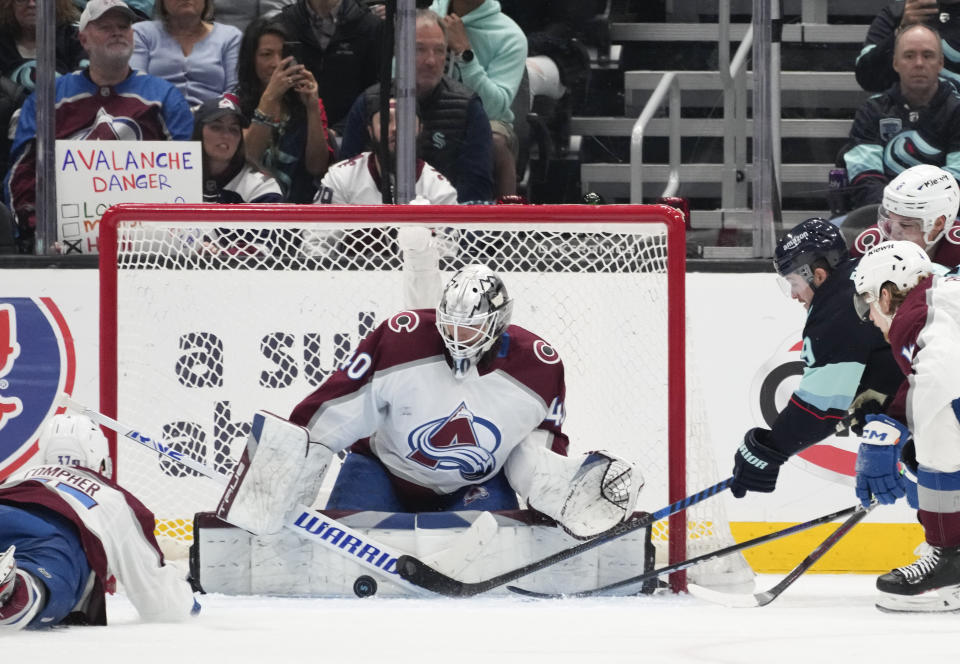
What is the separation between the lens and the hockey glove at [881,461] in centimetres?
353

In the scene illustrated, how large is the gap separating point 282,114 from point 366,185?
0.35m

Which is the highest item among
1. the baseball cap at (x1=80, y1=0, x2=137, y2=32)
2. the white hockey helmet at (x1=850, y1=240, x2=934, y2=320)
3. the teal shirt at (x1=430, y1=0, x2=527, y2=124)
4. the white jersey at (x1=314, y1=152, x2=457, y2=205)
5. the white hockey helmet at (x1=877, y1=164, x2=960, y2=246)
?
the baseball cap at (x1=80, y1=0, x2=137, y2=32)

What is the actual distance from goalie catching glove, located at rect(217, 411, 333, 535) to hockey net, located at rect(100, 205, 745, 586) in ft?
1.55

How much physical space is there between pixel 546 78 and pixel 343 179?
71 centimetres

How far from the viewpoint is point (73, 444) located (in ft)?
11.1

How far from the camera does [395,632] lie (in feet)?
9.70

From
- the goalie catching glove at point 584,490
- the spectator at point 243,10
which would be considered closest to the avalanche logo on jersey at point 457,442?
the goalie catching glove at point 584,490

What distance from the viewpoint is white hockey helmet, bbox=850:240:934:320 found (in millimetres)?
3385

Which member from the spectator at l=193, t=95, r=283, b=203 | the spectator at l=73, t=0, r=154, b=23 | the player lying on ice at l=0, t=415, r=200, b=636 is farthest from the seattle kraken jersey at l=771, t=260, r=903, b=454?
the spectator at l=73, t=0, r=154, b=23

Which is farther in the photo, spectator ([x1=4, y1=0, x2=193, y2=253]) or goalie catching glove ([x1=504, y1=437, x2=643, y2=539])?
spectator ([x1=4, y1=0, x2=193, y2=253])

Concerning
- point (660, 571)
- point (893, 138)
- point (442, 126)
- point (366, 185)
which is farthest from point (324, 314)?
point (893, 138)

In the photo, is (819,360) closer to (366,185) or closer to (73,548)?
(366,185)

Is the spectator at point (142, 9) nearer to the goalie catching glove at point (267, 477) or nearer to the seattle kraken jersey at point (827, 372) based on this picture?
the goalie catching glove at point (267, 477)

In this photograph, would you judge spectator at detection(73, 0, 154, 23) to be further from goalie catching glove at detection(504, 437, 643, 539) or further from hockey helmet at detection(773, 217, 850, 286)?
hockey helmet at detection(773, 217, 850, 286)
